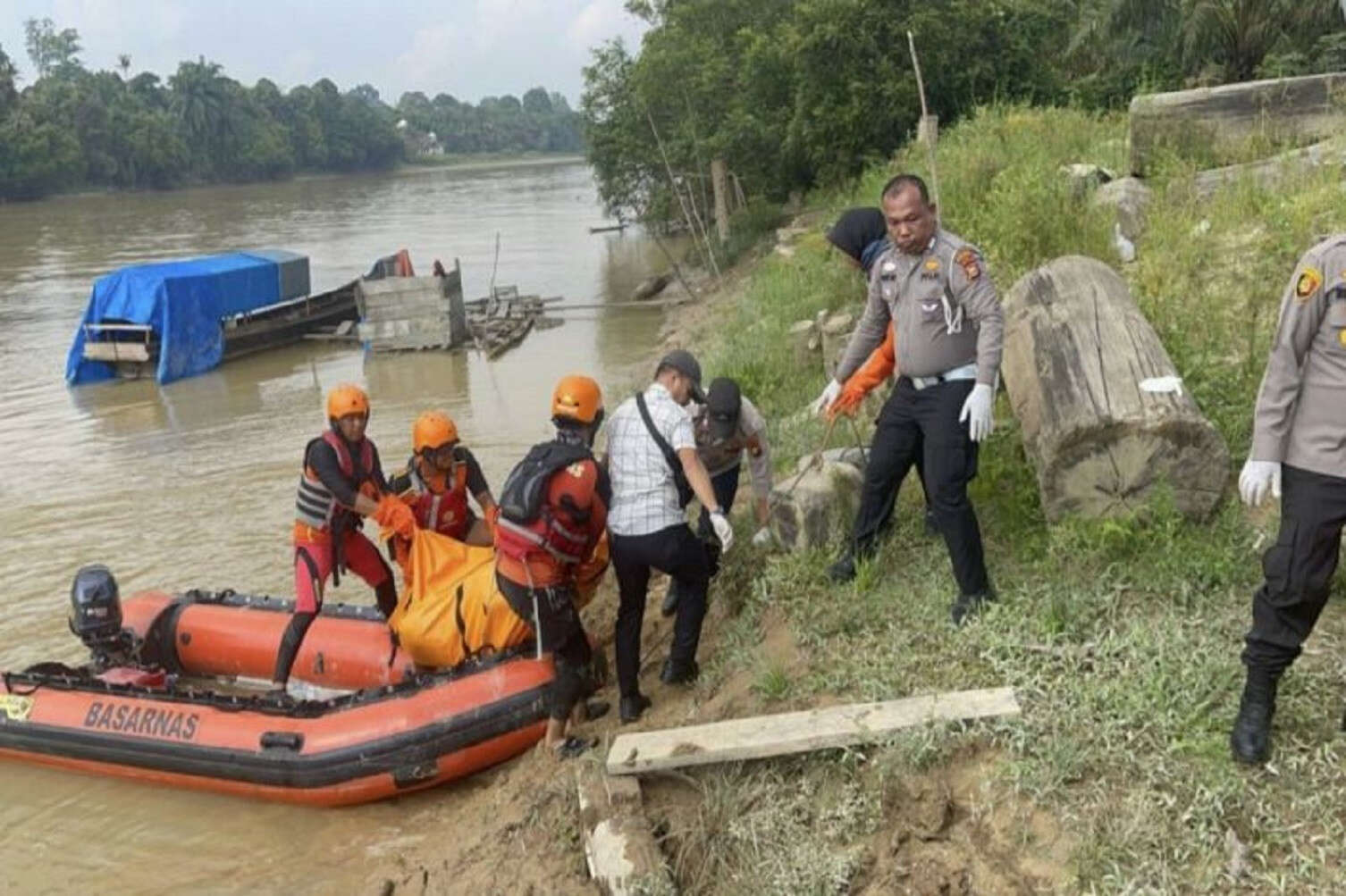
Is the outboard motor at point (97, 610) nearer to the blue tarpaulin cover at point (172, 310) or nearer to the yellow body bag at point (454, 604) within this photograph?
the yellow body bag at point (454, 604)

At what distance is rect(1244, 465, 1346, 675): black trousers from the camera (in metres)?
2.95

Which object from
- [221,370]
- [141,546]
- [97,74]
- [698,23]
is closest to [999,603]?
[141,546]

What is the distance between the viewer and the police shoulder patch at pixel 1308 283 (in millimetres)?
2869

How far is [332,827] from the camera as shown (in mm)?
5160

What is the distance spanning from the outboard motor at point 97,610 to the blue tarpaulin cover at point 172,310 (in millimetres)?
13092

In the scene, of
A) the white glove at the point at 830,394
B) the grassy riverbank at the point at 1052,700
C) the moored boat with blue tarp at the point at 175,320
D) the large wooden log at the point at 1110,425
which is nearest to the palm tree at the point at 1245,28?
the grassy riverbank at the point at 1052,700

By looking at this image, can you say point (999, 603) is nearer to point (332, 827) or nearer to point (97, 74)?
point (332, 827)

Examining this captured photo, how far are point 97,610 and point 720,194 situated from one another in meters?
17.7

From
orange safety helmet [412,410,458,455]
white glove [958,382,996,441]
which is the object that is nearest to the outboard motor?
orange safety helmet [412,410,458,455]

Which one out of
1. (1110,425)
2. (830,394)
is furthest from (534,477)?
(1110,425)

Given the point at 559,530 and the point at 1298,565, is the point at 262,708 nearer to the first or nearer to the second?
the point at 559,530

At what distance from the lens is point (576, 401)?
450cm

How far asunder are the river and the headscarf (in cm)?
325

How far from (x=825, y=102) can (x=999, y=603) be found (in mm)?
15340
